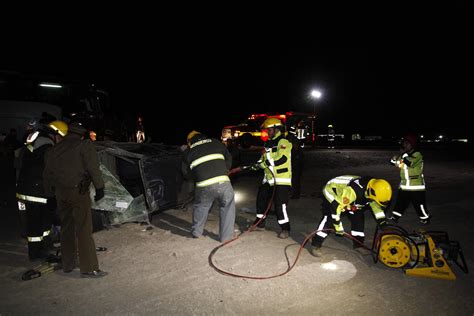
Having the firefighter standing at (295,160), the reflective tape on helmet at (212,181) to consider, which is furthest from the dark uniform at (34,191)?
the firefighter standing at (295,160)

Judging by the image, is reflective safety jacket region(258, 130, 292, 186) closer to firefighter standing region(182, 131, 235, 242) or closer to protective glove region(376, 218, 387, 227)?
firefighter standing region(182, 131, 235, 242)

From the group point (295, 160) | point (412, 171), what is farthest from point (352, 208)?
point (295, 160)

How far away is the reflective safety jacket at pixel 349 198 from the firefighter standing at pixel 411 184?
2.06 m

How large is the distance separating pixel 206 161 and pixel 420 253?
2.95m

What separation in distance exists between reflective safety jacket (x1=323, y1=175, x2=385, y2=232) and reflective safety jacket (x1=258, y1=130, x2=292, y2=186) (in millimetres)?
989

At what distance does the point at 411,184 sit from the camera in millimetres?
6086

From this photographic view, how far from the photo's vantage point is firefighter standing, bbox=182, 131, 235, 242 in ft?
16.7

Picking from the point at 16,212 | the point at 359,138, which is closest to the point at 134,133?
the point at 16,212

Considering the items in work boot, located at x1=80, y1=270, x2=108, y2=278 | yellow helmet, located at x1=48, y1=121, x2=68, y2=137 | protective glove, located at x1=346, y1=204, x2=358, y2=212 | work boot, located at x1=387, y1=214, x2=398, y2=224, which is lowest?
work boot, located at x1=387, y1=214, x2=398, y2=224

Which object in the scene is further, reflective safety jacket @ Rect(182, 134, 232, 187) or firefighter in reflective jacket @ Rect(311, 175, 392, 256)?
reflective safety jacket @ Rect(182, 134, 232, 187)

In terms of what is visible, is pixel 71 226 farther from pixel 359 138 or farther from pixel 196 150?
pixel 359 138

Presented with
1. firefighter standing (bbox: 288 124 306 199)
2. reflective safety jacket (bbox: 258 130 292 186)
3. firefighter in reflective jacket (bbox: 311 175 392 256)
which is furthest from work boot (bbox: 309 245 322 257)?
firefighter standing (bbox: 288 124 306 199)

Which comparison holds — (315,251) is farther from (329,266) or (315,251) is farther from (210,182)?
(210,182)

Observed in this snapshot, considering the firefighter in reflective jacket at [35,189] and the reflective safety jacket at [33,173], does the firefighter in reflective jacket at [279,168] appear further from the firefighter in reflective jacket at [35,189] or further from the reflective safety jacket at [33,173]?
the reflective safety jacket at [33,173]
